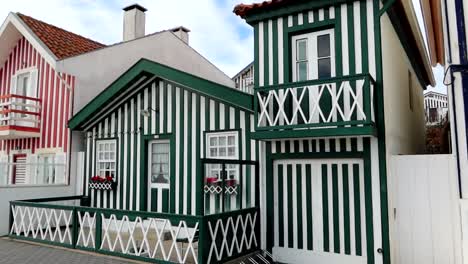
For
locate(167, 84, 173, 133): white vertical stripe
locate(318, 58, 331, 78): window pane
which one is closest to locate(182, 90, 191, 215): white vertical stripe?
locate(167, 84, 173, 133): white vertical stripe

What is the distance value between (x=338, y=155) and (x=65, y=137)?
811cm

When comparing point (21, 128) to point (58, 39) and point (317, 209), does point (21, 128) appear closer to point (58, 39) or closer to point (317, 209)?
point (58, 39)

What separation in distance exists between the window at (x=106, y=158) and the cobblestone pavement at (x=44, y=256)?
2523 millimetres

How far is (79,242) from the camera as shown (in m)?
8.38

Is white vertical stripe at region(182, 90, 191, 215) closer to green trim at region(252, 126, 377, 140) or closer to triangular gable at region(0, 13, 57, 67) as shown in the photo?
green trim at region(252, 126, 377, 140)

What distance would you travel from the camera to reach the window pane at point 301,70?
7.52 m

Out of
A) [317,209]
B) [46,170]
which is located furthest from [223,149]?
[46,170]

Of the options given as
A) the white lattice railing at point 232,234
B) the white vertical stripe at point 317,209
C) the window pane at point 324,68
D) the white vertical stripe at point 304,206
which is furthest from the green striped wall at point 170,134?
the window pane at point 324,68

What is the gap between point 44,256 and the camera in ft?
25.2

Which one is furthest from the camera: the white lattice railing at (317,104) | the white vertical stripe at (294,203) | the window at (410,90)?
the window at (410,90)

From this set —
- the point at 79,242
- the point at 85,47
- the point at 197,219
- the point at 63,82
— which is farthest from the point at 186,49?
the point at 197,219

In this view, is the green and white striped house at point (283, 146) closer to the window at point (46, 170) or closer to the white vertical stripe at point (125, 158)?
the white vertical stripe at point (125, 158)

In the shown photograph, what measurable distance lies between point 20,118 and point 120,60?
3.58 meters

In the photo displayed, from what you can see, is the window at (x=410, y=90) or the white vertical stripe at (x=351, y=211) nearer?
the white vertical stripe at (x=351, y=211)
